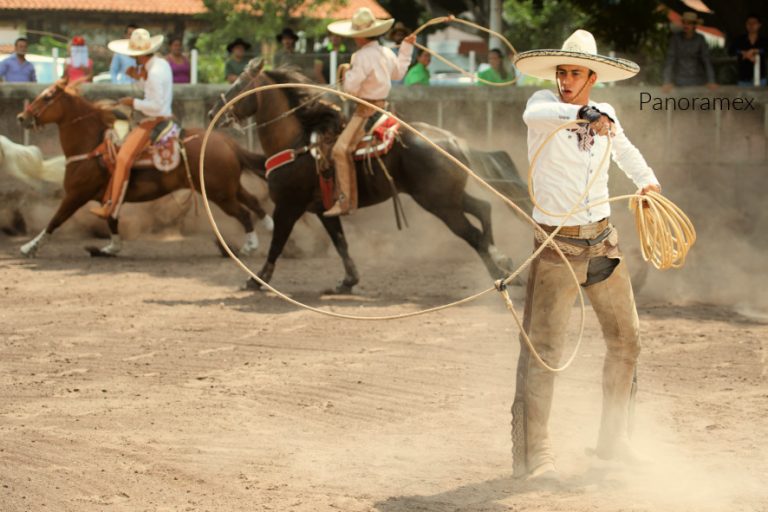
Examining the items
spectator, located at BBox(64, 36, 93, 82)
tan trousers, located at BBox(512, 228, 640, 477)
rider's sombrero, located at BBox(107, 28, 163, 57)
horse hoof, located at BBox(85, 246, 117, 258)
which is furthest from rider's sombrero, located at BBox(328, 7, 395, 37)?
spectator, located at BBox(64, 36, 93, 82)

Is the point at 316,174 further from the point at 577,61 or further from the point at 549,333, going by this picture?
the point at 577,61

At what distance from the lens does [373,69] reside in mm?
10742

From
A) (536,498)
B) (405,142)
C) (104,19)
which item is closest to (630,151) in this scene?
(536,498)

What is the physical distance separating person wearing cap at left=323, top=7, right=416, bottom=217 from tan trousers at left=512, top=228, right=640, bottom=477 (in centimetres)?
494

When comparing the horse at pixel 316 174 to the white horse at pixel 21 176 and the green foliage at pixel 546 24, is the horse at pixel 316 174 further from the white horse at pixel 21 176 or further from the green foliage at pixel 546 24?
the green foliage at pixel 546 24

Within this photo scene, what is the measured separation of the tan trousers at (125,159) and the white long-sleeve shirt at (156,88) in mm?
450

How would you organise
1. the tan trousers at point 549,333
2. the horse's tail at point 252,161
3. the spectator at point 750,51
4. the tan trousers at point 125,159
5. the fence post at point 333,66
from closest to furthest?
the tan trousers at point 549,333, the tan trousers at point 125,159, the horse's tail at point 252,161, the spectator at point 750,51, the fence post at point 333,66

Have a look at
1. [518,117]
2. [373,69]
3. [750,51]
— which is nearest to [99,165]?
[373,69]

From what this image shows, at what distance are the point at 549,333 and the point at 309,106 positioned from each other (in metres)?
6.10

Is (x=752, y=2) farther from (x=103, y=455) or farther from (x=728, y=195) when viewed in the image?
(x=103, y=455)

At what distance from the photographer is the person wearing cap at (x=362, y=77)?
10.8 meters

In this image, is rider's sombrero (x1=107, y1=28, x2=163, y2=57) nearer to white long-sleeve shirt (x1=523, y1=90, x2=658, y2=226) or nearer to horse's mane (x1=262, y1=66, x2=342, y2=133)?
horse's mane (x1=262, y1=66, x2=342, y2=133)

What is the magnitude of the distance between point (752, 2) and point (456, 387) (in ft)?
33.3

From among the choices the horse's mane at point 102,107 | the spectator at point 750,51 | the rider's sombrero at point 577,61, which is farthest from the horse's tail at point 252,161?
the rider's sombrero at point 577,61
